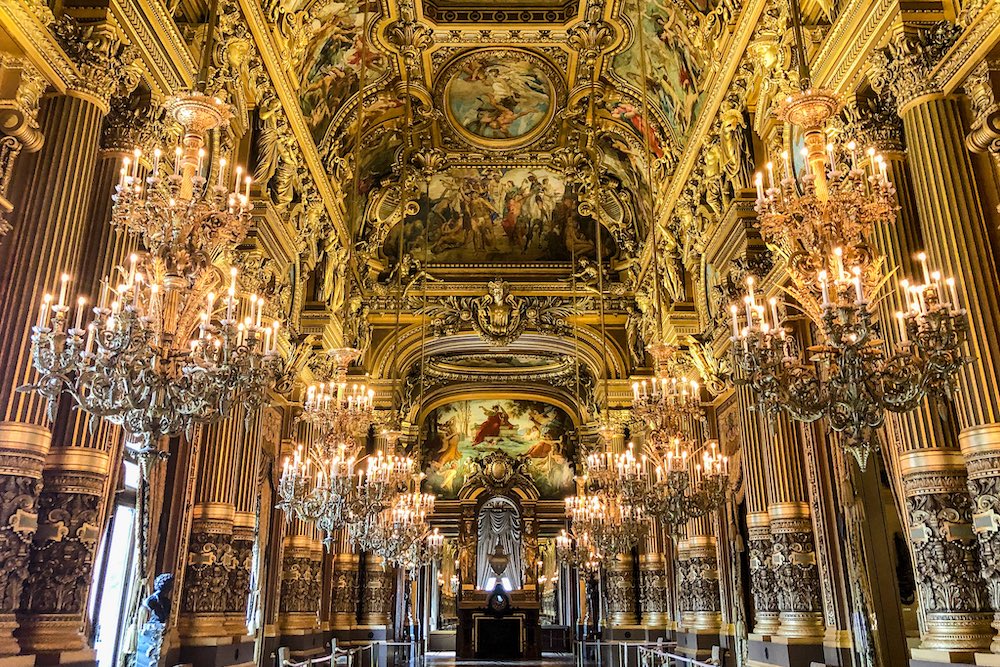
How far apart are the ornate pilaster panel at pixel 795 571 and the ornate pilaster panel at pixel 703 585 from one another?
168 inches

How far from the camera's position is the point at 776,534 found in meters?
10.0

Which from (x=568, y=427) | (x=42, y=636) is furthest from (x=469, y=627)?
(x=42, y=636)

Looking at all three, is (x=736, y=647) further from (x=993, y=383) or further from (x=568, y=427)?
(x=568, y=427)

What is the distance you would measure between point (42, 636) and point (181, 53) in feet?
19.0

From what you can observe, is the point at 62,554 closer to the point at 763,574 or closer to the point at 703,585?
the point at 763,574

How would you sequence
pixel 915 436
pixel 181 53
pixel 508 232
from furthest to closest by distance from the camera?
pixel 508 232
pixel 181 53
pixel 915 436

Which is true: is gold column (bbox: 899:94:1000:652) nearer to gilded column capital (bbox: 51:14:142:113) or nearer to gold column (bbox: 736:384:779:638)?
gold column (bbox: 736:384:779:638)

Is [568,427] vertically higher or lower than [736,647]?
higher

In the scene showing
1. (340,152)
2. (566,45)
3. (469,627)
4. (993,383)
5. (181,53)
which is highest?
(566,45)

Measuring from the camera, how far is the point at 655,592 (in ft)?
59.8

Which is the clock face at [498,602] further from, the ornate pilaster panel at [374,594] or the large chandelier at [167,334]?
the large chandelier at [167,334]

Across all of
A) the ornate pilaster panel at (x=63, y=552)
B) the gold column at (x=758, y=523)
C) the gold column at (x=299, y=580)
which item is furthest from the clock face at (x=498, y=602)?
the ornate pilaster panel at (x=63, y=552)

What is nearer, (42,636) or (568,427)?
(42,636)

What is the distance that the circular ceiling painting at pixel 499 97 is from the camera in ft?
49.4
